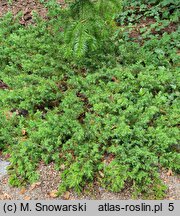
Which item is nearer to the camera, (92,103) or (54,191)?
(54,191)

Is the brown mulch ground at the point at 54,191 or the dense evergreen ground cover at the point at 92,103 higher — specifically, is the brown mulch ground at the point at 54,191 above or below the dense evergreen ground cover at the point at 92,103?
below

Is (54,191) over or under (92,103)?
under

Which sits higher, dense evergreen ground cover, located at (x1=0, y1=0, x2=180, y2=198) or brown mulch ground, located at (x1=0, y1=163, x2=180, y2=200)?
dense evergreen ground cover, located at (x1=0, y1=0, x2=180, y2=198)

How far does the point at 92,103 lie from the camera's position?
3697 millimetres

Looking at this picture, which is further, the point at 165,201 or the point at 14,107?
the point at 14,107

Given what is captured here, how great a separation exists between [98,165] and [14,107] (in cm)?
141

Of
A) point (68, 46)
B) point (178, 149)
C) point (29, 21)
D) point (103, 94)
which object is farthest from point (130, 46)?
point (29, 21)

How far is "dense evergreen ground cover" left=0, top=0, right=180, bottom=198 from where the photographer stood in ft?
10.2

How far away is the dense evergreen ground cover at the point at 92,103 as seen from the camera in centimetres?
312

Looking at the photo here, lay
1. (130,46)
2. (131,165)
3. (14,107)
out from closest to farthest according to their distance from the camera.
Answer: (131,165), (14,107), (130,46)

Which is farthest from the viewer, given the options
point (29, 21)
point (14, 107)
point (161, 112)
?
point (29, 21)

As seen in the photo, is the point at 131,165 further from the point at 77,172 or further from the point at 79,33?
the point at 79,33

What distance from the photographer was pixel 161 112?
3633mm

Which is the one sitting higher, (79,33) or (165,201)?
(79,33)
